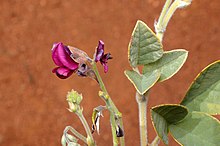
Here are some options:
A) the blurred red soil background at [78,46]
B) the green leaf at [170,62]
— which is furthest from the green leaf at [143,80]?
the blurred red soil background at [78,46]

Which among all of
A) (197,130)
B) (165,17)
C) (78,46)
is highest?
(78,46)

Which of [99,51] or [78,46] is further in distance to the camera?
[78,46]

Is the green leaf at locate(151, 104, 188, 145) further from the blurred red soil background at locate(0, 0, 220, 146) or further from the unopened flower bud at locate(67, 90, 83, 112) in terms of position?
the blurred red soil background at locate(0, 0, 220, 146)

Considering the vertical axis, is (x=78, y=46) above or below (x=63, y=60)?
above

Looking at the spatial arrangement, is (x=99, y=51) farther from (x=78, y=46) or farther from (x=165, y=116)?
(x=78, y=46)

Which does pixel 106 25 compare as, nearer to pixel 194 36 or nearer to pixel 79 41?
pixel 79 41

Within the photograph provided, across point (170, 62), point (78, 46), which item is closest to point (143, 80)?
point (170, 62)

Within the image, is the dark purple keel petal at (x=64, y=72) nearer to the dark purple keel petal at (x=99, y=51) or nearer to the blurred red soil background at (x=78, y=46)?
the dark purple keel petal at (x=99, y=51)

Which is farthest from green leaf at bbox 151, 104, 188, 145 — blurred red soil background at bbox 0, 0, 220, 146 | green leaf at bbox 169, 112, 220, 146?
blurred red soil background at bbox 0, 0, 220, 146
